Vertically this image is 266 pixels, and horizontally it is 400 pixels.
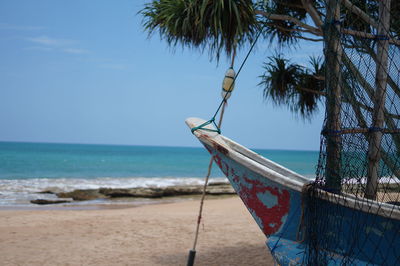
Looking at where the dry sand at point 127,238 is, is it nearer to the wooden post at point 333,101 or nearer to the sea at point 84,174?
the sea at point 84,174

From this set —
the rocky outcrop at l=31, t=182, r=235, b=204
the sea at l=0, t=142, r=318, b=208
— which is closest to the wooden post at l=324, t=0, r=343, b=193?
the sea at l=0, t=142, r=318, b=208

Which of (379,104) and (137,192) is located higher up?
(379,104)

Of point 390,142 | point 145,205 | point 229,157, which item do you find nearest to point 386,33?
point 390,142

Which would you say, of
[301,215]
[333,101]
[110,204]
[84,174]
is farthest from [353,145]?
[84,174]

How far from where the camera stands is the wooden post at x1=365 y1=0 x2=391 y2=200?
3.20 m

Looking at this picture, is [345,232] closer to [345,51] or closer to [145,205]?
[345,51]

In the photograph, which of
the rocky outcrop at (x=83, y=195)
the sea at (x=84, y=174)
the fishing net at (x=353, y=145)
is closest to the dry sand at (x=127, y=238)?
the sea at (x=84, y=174)

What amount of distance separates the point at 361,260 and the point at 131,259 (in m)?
3.52

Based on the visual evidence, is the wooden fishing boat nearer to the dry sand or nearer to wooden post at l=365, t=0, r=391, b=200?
wooden post at l=365, t=0, r=391, b=200

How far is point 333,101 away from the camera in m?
3.21

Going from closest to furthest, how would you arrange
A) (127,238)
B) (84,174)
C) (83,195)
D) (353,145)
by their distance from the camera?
(353,145) → (127,238) → (83,195) → (84,174)

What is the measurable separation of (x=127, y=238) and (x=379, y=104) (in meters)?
5.07

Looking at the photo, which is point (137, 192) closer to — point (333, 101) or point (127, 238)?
point (127, 238)

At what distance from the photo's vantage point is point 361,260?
299 cm
